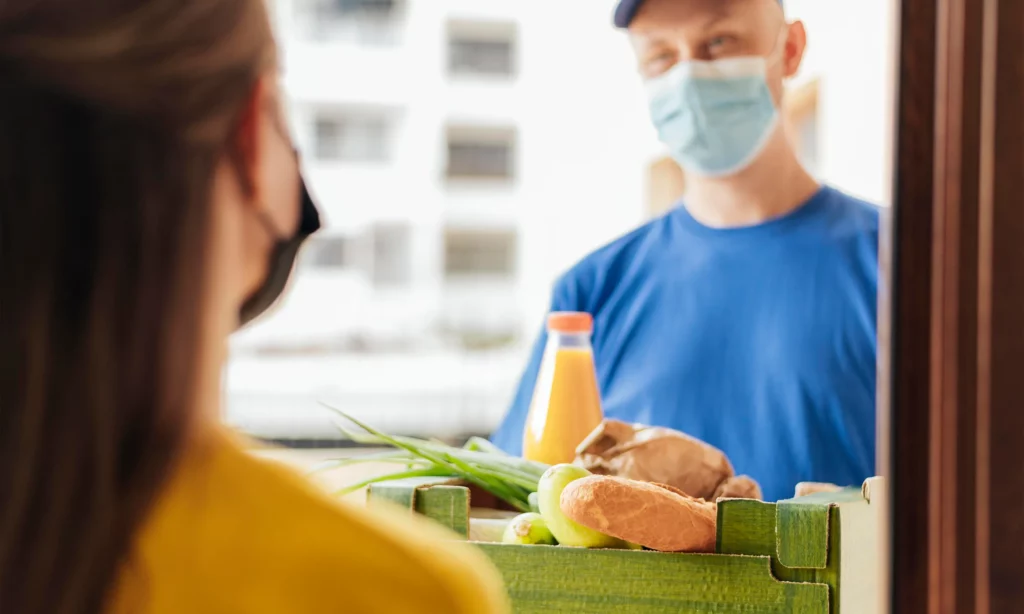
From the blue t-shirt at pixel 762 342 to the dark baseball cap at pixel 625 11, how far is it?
0.22m

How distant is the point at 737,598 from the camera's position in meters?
0.69

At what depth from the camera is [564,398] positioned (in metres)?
0.92

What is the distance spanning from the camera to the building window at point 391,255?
5.72 meters

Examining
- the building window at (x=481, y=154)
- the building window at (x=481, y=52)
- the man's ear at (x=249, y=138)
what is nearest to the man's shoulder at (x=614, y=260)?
the man's ear at (x=249, y=138)

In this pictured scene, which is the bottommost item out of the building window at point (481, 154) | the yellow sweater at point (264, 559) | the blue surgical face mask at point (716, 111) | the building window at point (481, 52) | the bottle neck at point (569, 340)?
the yellow sweater at point (264, 559)

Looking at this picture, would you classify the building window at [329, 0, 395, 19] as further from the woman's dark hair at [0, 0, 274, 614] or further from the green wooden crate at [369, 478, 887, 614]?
the woman's dark hair at [0, 0, 274, 614]

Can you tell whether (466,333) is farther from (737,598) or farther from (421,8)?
(737,598)

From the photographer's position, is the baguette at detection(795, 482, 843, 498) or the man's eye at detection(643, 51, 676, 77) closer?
the baguette at detection(795, 482, 843, 498)

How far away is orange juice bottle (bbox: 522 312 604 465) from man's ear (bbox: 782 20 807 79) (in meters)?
0.34

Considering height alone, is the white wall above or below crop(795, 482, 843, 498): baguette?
above

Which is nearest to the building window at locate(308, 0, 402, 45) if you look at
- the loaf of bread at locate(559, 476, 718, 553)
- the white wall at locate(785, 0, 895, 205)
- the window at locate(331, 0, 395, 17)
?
the window at locate(331, 0, 395, 17)

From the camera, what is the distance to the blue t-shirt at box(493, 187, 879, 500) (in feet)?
3.04

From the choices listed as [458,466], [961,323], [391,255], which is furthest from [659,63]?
[391,255]

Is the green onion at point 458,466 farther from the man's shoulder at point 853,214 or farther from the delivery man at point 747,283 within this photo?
the man's shoulder at point 853,214
